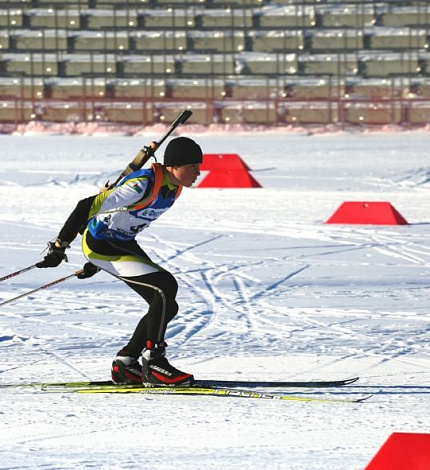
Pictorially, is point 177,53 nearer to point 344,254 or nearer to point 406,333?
point 344,254

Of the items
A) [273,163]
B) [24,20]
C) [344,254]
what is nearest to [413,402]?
[344,254]

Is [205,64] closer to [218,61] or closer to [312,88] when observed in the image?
[218,61]

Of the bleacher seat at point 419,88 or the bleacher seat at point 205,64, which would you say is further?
the bleacher seat at point 205,64

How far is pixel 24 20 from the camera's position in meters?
29.4

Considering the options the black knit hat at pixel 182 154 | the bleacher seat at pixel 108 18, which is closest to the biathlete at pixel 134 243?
the black knit hat at pixel 182 154

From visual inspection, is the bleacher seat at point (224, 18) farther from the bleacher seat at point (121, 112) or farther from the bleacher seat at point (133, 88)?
the bleacher seat at point (121, 112)

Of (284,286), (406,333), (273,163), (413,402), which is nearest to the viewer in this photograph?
(413,402)

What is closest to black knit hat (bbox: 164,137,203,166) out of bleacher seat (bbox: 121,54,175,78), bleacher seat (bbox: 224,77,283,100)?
bleacher seat (bbox: 224,77,283,100)

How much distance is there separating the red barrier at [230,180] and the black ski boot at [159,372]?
995 cm

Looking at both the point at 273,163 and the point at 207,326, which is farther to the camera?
the point at 273,163

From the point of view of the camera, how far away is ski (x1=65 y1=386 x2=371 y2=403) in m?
4.36

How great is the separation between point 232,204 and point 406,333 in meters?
6.84

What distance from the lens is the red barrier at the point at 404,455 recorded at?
9.40ft

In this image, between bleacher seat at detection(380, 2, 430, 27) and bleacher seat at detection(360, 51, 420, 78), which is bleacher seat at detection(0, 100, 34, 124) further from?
bleacher seat at detection(380, 2, 430, 27)
